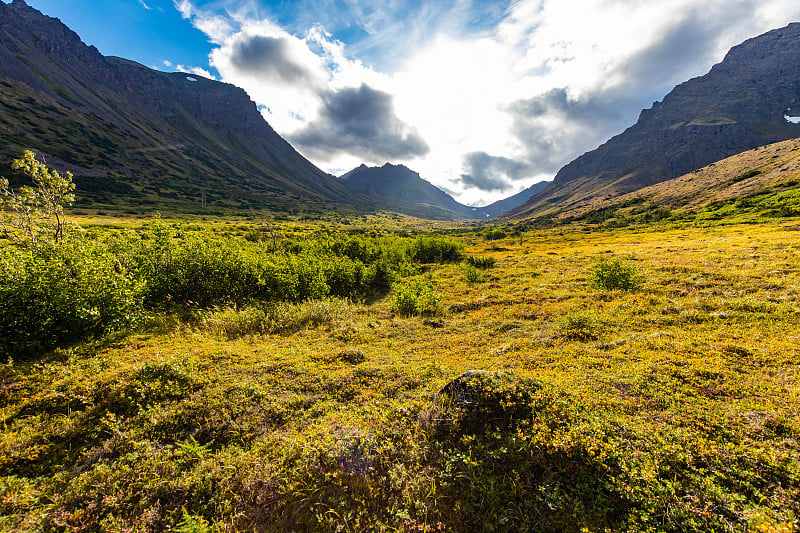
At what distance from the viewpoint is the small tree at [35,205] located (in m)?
11.1

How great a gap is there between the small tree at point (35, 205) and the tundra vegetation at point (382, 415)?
844 millimetres

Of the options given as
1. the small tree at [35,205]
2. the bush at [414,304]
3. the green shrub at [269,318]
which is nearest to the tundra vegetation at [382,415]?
the green shrub at [269,318]

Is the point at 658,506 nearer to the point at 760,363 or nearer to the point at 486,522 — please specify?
the point at 486,522

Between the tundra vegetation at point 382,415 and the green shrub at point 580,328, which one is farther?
the green shrub at point 580,328

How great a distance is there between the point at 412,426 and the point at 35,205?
1863cm

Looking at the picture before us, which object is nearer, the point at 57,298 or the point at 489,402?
the point at 489,402

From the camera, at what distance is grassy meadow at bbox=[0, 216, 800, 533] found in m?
4.91

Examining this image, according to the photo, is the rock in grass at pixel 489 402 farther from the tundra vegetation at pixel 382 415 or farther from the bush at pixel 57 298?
the bush at pixel 57 298

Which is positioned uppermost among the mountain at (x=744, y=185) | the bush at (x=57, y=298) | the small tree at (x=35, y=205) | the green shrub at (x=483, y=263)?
the mountain at (x=744, y=185)

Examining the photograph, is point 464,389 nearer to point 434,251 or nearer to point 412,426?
point 412,426

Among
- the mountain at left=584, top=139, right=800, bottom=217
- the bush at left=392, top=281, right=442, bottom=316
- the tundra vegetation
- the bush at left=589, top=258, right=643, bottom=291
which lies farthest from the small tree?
the mountain at left=584, top=139, right=800, bottom=217

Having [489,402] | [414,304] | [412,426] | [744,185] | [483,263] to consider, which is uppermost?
[744,185]

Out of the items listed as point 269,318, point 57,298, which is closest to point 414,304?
point 269,318

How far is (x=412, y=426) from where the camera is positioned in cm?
696
